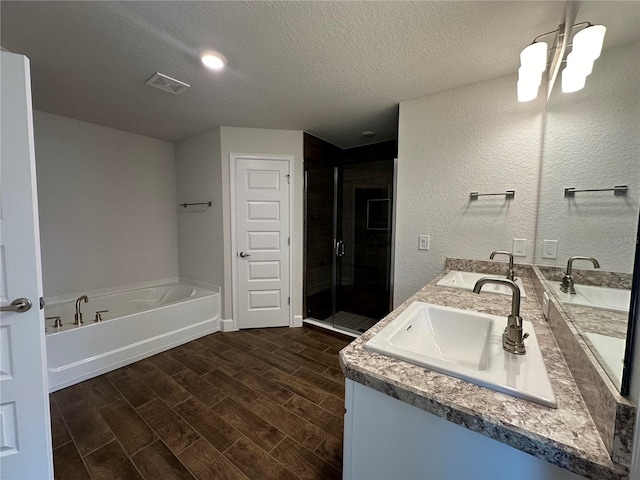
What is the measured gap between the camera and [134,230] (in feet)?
10.5

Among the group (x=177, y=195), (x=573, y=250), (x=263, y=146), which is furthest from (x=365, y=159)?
(x=573, y=250)

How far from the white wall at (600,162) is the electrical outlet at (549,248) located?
0.12 ft

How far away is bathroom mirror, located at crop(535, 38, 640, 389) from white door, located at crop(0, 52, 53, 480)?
76.4 inches

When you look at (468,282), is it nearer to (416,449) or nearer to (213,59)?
(416,449)

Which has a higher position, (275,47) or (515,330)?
(275,47)

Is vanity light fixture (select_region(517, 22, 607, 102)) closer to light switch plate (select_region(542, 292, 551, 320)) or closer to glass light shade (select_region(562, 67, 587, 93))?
glass light shade (select_region(562, 67, 587, 93))

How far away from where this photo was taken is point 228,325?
2982mm

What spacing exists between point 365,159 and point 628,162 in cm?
320

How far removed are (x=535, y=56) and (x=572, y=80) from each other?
297 millimetres

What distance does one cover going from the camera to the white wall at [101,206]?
259cm

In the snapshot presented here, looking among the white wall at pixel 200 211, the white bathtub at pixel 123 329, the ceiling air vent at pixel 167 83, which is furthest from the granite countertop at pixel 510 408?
the white wall at pixel 200 211

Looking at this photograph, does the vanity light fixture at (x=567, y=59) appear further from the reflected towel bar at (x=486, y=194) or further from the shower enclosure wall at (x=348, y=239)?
the shower enclosure wall at (x=348, y=239)

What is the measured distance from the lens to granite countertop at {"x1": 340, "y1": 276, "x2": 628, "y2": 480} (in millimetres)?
488

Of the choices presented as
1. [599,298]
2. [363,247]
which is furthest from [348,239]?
[599,298]
